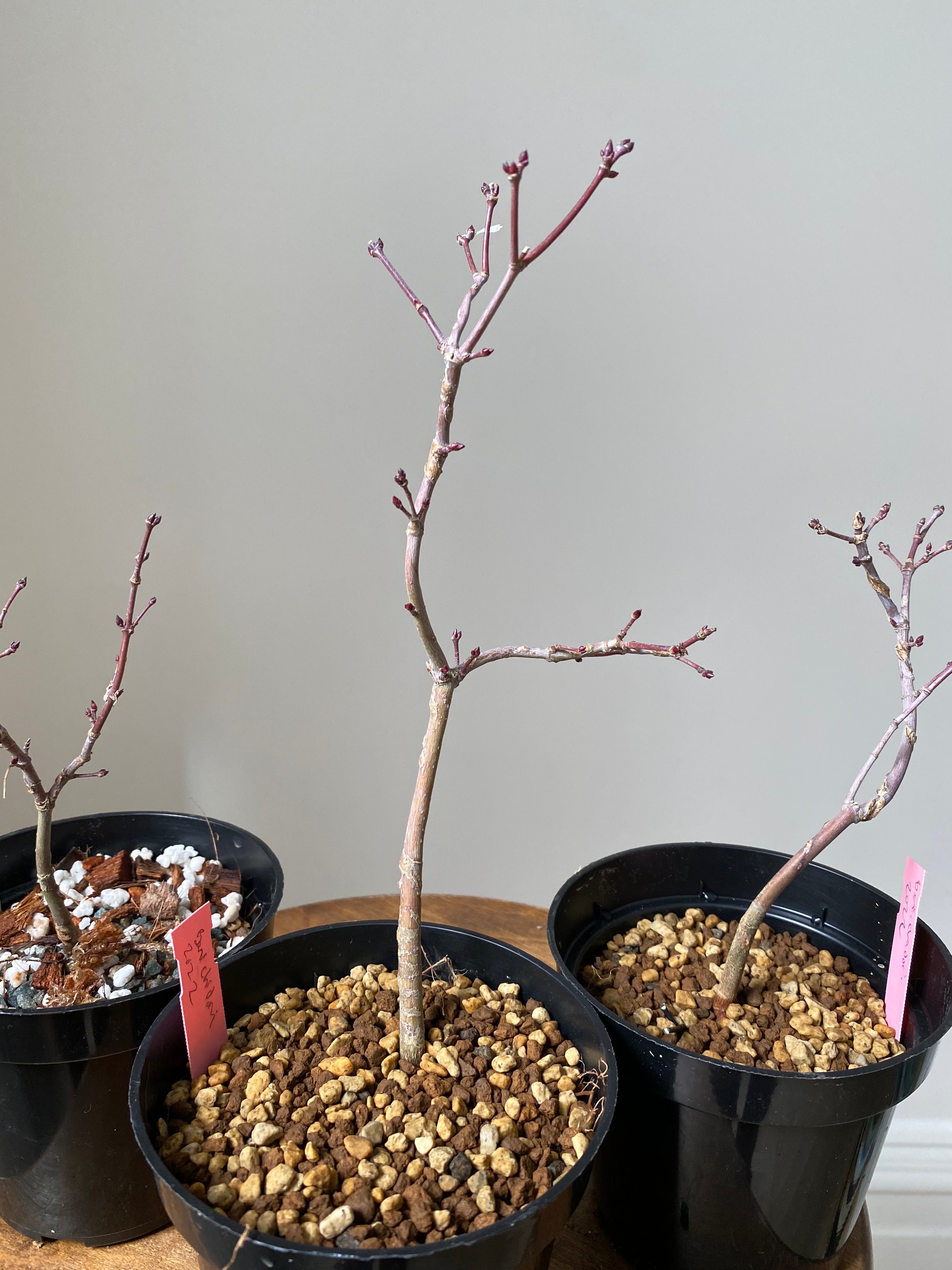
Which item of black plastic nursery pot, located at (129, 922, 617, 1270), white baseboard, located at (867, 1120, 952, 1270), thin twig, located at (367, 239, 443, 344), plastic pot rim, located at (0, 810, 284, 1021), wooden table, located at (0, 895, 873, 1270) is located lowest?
white baseboard, located at (867, 1120, 952, 1270)

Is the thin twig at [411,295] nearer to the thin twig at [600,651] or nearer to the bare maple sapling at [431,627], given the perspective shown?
the bare maple sapling at [431,627]

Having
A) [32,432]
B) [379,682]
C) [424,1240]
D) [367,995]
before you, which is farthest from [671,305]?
[424,1240]

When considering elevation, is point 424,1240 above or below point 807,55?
below

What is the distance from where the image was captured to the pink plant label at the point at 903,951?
34.4 inches

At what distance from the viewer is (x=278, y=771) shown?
1.92 meters

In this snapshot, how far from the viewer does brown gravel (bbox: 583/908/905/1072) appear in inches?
33.8

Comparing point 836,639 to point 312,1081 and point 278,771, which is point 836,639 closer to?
point 278,771

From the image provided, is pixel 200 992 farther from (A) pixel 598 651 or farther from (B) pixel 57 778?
(A) pixel 598 651

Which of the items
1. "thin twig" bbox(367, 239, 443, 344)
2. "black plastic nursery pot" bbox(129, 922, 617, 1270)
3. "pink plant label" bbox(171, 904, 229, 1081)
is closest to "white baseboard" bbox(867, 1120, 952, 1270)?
"black plastic nursery pot" bbox(129, 922, 617, 1270)

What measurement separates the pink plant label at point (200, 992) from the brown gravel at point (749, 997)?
1.26 ft

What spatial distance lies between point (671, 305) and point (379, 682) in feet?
3.10

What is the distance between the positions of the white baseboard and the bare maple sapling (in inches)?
67.6

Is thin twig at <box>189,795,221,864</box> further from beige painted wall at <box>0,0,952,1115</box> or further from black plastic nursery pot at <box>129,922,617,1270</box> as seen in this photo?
beige painted wall at <box>0,0,952,1115</box>

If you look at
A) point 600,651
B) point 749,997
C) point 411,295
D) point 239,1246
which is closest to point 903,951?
point 749,997
